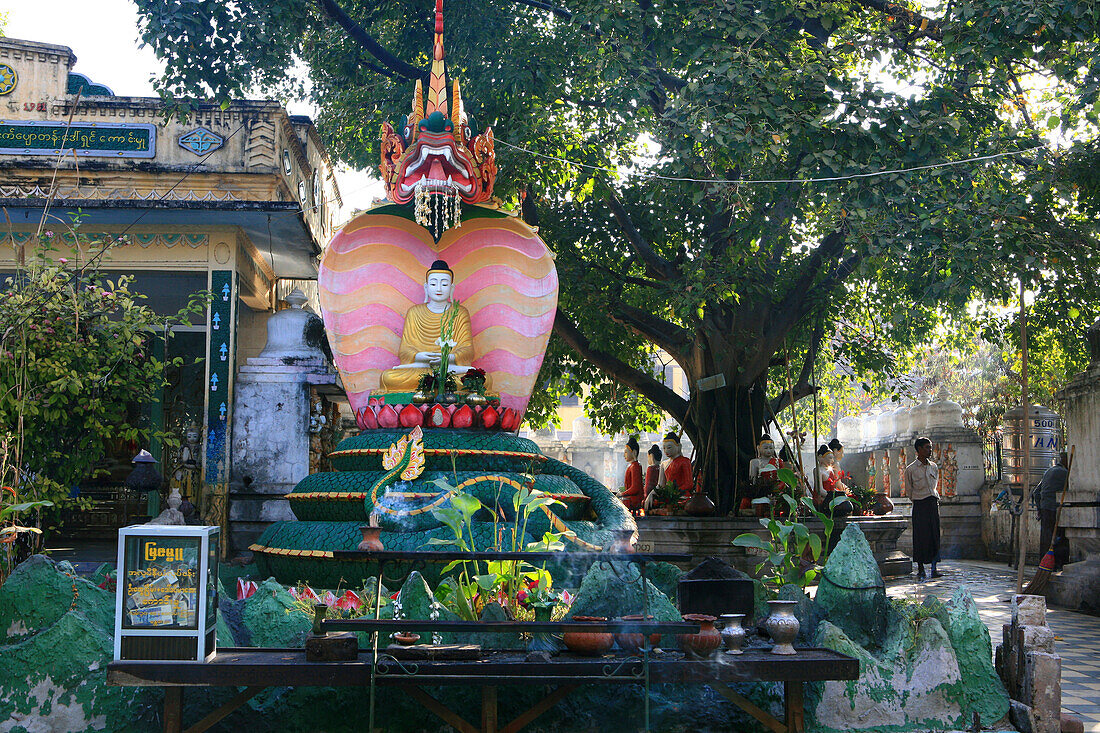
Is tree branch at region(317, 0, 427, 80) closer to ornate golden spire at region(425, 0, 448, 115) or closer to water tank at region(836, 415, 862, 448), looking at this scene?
ornate golden spire at region(425, 0, 448, 115)

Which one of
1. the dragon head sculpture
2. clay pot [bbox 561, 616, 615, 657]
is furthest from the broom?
clay pot [bbox 561, 616, 615, 657]

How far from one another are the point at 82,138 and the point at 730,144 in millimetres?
8502

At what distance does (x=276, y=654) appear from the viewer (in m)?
4.45

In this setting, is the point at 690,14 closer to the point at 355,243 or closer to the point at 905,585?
the point at 355,243

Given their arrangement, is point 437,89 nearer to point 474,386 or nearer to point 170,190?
point 474,386

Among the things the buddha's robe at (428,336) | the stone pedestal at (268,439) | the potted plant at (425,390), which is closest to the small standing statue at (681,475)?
the buddha's robe at (428,336)

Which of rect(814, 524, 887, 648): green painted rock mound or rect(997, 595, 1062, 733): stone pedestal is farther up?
rect(814, 524, 887, 648): green painted rock mound

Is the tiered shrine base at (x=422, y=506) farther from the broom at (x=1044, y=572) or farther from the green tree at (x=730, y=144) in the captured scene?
the broom at (x=1044, y=572)

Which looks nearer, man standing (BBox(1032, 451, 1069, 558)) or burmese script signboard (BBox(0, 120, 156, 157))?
man standing (BBox(1032, 451, 1069, 558))

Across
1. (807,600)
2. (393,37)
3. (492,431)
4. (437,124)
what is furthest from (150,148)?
(807,600)

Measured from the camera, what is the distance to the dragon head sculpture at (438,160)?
29.2 ft

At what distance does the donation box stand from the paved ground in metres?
4.35

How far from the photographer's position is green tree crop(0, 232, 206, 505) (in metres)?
6.76

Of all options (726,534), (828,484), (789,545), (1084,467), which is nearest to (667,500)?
(726,534)
